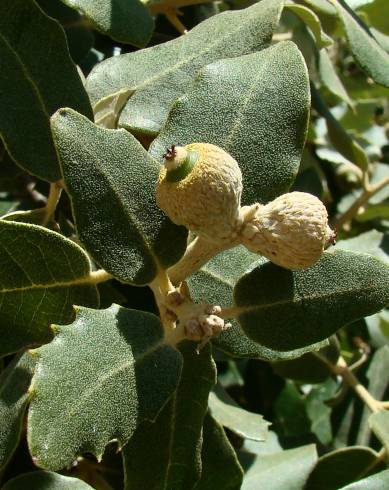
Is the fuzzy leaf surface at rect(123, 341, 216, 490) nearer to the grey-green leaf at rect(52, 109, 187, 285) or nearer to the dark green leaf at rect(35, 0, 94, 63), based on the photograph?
the grey-green leaf at rect(52, 109, 187, 285)

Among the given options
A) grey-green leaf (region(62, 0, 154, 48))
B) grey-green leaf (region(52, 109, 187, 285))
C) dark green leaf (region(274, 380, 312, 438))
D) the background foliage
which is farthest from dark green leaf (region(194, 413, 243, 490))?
dark green leaf (region(274, 380, 312, 438))

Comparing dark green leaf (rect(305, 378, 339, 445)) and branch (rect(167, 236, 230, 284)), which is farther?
dark green leaf (rect(305, 378, 339, 445))

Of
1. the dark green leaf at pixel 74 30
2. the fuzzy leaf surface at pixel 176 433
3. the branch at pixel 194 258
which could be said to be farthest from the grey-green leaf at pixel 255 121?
the dark green leaf at pixel 74 30

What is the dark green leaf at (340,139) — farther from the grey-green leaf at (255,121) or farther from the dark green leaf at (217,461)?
the dark green leaf at (217,461)

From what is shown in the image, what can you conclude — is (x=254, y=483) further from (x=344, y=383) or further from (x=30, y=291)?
(x=30, y=291)

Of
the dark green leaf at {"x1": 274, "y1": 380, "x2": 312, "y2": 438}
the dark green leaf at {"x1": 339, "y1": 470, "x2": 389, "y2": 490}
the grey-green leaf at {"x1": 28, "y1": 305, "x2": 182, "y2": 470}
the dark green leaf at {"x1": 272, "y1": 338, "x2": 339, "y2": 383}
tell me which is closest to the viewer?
the grey-green leaf at {"x1": 28, "y1": 305, "x2": 182, "y2": 470}

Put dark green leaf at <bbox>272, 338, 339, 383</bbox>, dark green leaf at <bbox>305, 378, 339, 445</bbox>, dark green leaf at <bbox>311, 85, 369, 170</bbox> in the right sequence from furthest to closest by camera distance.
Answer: dark green leaf at <bbox>305, 378, 339, 445</bbox> < dark green leaf at <bbox>311, 85, 369, 170</bbox> < dark green leaf at <bbox>272, 338, 339, 383</bbox>

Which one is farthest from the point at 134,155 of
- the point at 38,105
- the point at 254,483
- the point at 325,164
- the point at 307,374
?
the point at 325,164
